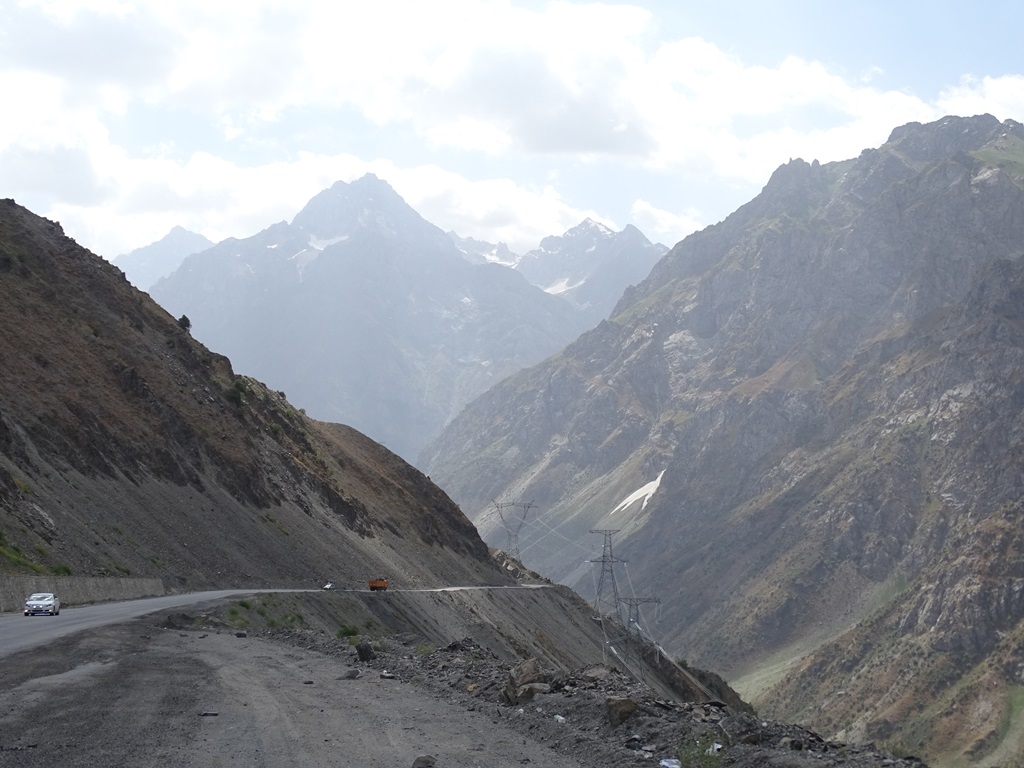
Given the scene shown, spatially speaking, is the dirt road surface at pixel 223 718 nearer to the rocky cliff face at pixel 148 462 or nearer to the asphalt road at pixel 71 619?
the asphalt road at pixel 71 619

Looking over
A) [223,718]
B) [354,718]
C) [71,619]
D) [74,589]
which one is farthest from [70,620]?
[354,718]

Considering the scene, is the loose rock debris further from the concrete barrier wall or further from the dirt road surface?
the concrete barrier wall

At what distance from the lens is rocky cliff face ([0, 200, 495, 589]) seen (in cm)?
5888

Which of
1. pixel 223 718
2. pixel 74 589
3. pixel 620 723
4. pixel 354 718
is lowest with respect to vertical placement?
pixel 620 723

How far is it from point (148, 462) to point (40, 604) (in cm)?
3387

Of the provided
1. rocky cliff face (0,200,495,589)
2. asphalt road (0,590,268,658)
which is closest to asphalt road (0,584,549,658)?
asphalt road (0,590,268,658)

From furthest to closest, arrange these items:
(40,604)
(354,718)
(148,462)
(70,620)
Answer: (148,462)
(40,604)
(70,620)
(354,718)

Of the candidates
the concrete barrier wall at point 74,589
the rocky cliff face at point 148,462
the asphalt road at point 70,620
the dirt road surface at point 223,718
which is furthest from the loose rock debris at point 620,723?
the rocky cliff face at point 148,462

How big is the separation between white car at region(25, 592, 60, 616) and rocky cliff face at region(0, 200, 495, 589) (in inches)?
277

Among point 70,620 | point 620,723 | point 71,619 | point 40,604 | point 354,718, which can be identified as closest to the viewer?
point 620,723

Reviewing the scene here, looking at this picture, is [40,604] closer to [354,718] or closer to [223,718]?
[223,718]

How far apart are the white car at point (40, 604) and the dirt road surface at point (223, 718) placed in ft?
41.9

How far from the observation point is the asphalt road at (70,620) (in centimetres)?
2964

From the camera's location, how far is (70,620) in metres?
37.8
